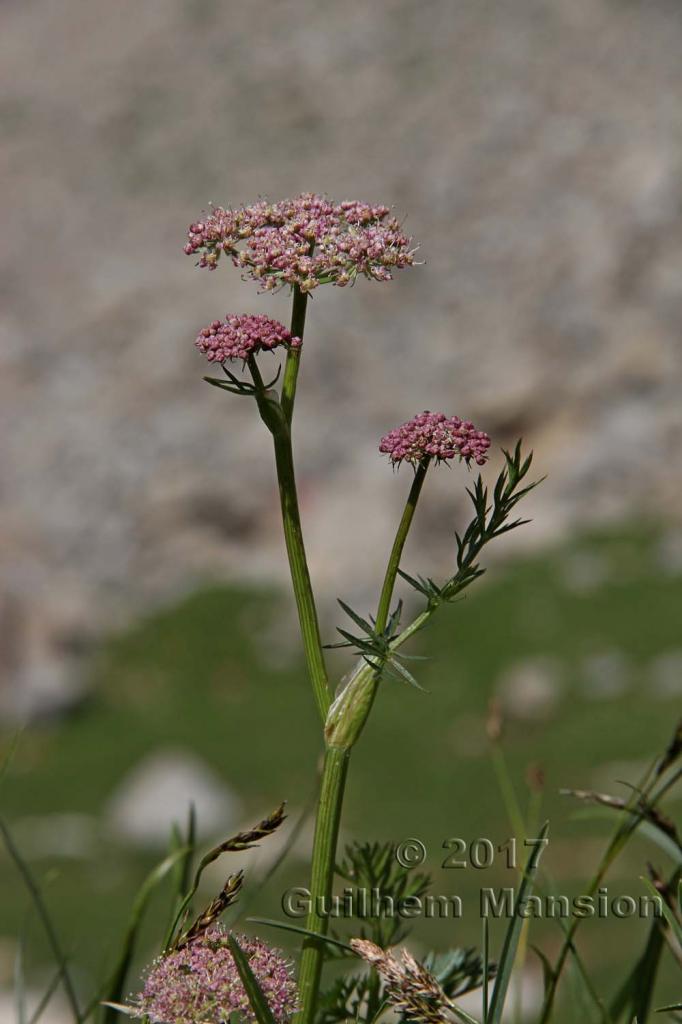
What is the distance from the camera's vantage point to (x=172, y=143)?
21.8 m

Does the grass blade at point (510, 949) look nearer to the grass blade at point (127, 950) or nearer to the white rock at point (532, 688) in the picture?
the grass blade at point (127, 950)

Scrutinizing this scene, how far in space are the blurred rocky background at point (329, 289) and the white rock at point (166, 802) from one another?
11.7 feet

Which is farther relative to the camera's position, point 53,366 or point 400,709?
point 53,366

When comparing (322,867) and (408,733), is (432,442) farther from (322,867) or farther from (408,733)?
(408,733)

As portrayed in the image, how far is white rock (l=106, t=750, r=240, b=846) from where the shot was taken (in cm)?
1328

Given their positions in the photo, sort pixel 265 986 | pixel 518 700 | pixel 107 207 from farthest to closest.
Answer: pixel 107 207
pixel 518 700
pixel 265 986

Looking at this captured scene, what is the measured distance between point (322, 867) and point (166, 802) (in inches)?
489

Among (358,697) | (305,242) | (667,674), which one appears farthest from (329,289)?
(358,697)

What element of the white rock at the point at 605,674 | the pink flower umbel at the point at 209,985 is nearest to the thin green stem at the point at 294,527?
the pink flower umbel at the point at 209,985

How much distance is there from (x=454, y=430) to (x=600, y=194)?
19625mm

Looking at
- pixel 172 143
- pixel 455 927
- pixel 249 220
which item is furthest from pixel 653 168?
pixel 249 220

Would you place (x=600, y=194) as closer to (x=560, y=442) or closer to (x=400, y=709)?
(x=560, y=442)

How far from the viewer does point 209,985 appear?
1257 millimetres

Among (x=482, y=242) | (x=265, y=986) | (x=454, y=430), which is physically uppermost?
(x=482, y=242)
